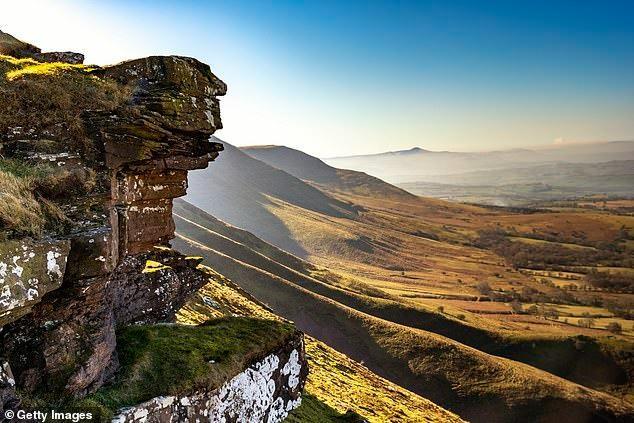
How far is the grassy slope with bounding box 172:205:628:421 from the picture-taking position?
4978 centimetres

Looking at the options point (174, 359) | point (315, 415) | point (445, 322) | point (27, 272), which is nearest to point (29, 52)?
point (27, 272)

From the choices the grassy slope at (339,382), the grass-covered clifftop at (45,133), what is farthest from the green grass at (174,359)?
the grassy slope at (339,382)

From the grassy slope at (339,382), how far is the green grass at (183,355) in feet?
22.1

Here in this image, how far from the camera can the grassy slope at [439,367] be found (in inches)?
1960

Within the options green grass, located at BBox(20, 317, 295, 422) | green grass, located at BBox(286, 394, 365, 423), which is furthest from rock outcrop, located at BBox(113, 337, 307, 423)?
green grass, located at BBox(286, 394, 365, 423)

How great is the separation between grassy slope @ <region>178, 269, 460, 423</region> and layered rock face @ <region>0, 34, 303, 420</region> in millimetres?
11115

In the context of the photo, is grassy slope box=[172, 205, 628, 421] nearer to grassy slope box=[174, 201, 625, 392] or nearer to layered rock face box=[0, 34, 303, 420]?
grassy slope box=[174, 201, 625, 392]

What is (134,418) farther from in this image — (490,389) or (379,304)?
(379,304)

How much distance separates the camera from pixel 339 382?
33.7 m

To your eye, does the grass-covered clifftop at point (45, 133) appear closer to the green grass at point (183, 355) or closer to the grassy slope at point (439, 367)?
the green grass at point (183, 355)

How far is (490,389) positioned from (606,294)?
419 feet

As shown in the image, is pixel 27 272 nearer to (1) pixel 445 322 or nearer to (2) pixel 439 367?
(2) pixel 439 367

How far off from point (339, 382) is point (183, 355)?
22.6 meters

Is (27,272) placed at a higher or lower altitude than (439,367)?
higher
